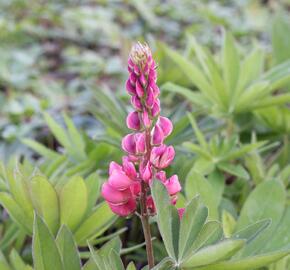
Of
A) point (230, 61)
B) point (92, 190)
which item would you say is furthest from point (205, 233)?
point (230, 61)

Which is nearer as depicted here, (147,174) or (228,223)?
(147,174)

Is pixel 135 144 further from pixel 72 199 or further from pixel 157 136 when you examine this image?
pixel 72 199

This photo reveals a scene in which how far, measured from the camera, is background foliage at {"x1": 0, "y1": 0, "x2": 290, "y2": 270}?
713mm

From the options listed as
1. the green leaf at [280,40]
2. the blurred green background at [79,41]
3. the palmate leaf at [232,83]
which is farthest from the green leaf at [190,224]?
the blurred green background at [79,41]

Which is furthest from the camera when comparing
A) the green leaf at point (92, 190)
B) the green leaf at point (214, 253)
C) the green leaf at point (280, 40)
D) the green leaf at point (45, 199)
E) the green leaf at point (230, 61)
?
the green leaf at point (280, 40)

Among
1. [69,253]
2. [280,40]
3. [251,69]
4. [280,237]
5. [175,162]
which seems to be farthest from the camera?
[280,40]

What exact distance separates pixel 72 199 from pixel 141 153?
0.87 ft

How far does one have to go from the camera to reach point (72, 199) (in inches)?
35.8

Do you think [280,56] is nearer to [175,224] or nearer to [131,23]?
[175,224]

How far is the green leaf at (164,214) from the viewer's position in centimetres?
65

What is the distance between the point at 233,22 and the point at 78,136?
5.05ft

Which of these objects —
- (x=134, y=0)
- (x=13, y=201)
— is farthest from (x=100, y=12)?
(x=13, y=201)

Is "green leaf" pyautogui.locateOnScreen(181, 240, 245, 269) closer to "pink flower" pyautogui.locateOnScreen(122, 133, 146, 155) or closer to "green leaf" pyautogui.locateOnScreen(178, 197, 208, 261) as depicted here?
"green leaf" pyautogui.locateOnScreen(178, 197, 208, 261)

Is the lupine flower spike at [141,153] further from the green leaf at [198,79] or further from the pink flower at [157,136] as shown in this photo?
the green leaf at [198,79]
